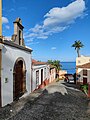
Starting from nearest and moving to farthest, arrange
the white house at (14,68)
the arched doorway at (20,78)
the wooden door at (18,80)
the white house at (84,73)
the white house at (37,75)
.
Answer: the white house at (14,68) → the wooden door at (18,80) → the arched doorway at (20,78) → the white house at (37,75) → the white house at (84,73)

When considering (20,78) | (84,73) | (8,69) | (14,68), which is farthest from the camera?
(84,73)

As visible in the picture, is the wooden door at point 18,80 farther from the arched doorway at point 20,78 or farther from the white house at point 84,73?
the white house at point 84,73

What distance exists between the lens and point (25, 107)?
11305mm

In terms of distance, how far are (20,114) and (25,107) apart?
1.54 m

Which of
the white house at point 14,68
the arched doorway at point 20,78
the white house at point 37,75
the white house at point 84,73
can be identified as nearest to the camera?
the white house at point 14,68

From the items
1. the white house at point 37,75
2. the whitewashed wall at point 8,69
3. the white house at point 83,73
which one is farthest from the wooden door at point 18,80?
the white house at point 83,73

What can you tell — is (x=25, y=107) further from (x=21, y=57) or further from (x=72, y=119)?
(x=21, y=57)

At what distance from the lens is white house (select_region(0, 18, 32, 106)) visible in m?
11.2

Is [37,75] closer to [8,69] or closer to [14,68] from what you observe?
[14,68]

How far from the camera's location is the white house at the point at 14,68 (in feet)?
36.7

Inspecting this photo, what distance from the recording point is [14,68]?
13.0 m

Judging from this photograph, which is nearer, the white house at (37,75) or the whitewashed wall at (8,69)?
the whitewashed wall at (8,69)

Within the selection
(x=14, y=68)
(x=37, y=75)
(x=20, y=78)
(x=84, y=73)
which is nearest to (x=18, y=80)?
(x=20, y=78)

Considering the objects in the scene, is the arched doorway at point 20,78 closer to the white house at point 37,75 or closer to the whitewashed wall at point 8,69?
the whitewashed wall at point 8,69
